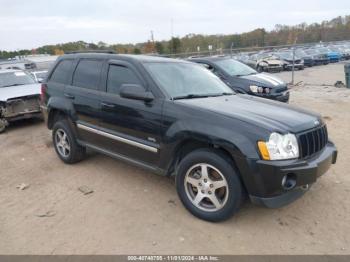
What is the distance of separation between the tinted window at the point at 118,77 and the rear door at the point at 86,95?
228 mm

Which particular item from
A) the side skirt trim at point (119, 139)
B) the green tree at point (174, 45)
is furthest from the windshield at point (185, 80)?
the green tree at point (174, 45)

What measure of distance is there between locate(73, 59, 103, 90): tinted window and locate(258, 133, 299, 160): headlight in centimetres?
272

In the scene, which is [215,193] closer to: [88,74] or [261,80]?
[88,74]

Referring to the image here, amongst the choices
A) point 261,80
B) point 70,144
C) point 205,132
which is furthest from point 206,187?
point 261,80

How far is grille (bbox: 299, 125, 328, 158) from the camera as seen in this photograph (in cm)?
344

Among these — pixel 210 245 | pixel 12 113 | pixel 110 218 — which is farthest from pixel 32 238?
pixel 12 113

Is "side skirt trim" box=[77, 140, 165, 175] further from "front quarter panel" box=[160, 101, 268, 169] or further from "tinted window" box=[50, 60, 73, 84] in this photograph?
"tinted window" box=[50, 60, 73, 84]

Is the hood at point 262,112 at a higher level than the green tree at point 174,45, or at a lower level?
lower

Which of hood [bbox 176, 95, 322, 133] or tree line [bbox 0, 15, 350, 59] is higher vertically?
tree line [bbox 0, 15, 350, 59]

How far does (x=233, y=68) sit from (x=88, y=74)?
18.7 ft

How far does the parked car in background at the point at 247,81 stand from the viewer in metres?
8.85

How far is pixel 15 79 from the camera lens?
9.73 m

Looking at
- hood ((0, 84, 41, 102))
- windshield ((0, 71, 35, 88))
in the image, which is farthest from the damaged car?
windshield ((0, 71, 35, 88))

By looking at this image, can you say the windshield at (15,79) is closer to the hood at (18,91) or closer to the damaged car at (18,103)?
the damaged car at (18,103)
